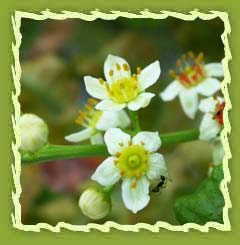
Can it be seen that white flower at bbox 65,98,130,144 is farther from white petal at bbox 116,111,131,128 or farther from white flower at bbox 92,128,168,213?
white flower at bbox 92,128,168,213

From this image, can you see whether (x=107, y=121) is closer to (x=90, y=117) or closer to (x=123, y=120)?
(x=123, y=120)

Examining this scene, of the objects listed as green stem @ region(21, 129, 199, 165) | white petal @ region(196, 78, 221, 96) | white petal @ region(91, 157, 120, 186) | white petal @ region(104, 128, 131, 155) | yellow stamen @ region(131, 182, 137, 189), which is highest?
white petal @ region(196, 78, 221, 96)

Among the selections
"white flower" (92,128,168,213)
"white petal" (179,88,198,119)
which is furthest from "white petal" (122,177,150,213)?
"white petal" (179,88,198,119)

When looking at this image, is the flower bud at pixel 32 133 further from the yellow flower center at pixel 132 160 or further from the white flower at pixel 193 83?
the white flower at pixel 193 83

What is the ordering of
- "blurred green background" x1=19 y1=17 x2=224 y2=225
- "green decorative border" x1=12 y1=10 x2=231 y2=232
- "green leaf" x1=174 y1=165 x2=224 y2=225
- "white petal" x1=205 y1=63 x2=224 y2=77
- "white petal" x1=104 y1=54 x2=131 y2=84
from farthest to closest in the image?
"blurred green background" x1=19 y1=17 x2=224 y2=225 → "white petal" x1=205 y1=63 x2=224 y2=77 → "white petal" x1=104 y1=54 x2=131 y2=84 → "green leaf" x1=174 y1=165 x2=224 y2=225 → "green decorative border" x1=12 y1=10 x2=231 y2=232

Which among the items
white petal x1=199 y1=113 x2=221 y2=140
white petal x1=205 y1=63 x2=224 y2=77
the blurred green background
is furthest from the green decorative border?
the blurred green background

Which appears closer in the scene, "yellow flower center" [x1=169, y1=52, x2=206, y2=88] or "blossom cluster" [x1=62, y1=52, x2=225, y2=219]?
"blossom cluster" [x1=62, y1=52, x2=225, y2=219]

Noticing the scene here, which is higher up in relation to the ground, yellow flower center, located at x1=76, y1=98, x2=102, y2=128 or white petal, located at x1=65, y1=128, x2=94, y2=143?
yellow flower center, located at x1=76, y1=98, x2=102, y2=128

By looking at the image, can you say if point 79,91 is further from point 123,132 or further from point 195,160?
point 123,132

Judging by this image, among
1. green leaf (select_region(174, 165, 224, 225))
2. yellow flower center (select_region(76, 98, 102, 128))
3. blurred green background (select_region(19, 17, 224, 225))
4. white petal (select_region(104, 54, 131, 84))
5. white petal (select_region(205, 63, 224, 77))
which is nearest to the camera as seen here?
green leaf (select_region(174, 165, 224, 225))
